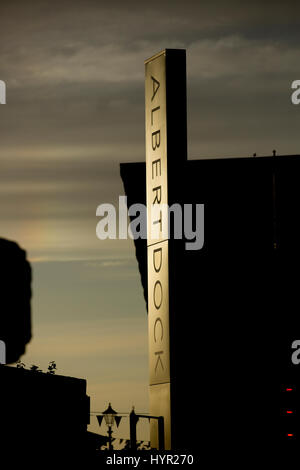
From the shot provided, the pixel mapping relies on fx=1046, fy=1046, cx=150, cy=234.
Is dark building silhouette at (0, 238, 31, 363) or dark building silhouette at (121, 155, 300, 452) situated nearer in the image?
dark building silhouette at (0, 238, 31, 363)

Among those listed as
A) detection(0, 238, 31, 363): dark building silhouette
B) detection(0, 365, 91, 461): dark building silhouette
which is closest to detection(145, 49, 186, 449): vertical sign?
detection(0, 365, 91, 461): dark building silhouette

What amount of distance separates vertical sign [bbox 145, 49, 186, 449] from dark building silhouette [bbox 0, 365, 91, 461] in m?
5.95

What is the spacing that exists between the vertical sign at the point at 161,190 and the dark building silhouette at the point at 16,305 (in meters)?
17.1

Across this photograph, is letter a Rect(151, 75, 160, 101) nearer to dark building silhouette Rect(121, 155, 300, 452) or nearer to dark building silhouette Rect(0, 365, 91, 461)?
dark building silhouette Rect(0, 365, 91, 461)

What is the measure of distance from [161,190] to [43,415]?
45.7 feet

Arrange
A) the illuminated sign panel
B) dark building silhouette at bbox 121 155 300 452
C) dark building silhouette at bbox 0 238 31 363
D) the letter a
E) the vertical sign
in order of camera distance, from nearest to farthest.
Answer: dark building silhouette at bbox 0 238 31 363
the vertical sign
the illuminated sign panel
the letter a
dark building silhouette at bbox 121 155 300 452

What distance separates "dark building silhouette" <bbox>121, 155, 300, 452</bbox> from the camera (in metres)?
40.4

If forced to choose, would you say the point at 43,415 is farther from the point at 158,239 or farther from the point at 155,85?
the point at 155,85

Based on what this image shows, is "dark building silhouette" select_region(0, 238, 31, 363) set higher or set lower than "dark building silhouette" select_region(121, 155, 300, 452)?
lower

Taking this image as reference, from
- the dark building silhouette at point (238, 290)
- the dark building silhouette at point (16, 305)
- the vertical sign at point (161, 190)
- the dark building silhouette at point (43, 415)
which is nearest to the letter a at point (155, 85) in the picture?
the vertical sign at point (161, 190)

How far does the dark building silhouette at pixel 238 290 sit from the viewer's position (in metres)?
40.4

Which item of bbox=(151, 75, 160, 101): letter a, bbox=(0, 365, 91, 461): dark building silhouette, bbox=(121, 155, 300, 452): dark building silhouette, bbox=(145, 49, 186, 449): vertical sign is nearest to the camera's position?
bbox=(145, 49, 186, 449): vertical sign

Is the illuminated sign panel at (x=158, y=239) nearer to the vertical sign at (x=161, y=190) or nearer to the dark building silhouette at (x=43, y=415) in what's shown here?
the vertical sign at (x=161, y=190)
